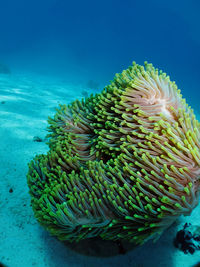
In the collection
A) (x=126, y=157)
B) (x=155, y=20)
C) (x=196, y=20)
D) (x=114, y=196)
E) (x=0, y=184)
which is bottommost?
(x=114, y=196)

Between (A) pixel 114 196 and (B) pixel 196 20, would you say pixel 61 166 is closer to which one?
(A) pixel 114 196

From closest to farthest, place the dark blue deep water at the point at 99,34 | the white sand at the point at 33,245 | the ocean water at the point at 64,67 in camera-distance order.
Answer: the white sand at the point at 33,245 → the ocean water at the point at 64,67 → the dark blue deep water at the point at 99,34

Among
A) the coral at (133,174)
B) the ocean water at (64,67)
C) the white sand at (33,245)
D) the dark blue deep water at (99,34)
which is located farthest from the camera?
the dark blue deep water at (99,34)

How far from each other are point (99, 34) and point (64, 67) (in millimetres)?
45045

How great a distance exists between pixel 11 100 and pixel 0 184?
4.71 meters

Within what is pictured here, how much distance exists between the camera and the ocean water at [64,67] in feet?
7.21

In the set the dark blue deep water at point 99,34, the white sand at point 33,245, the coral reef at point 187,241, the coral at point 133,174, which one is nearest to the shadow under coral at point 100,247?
the white sand at point 33,245

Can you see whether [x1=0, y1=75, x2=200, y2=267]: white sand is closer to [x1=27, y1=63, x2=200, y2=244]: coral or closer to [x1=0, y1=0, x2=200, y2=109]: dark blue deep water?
[x1=27, y1=63, x2=200, y2=244]: coral

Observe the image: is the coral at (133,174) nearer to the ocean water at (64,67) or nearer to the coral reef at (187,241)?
the ocean water at (64,67)

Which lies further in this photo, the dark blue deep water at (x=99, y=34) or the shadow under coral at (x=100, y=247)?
the dark blue deep water at (x=99, y=34)

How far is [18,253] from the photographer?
2.13 meters

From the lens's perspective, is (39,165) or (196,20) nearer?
(39,165)

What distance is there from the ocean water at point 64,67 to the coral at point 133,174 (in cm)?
55

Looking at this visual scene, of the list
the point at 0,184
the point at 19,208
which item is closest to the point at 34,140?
the point at 0,184
